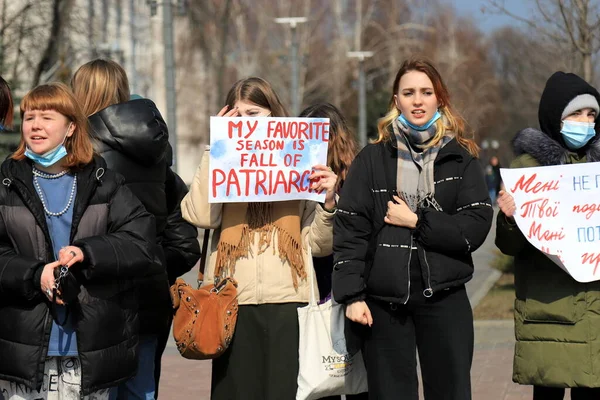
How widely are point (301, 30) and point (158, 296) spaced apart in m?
45.1

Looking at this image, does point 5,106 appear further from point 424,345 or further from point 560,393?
point 560,393

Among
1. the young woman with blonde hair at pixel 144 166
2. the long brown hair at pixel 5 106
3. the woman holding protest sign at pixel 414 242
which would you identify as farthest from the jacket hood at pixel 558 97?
the long brown hair at pixel 5 106

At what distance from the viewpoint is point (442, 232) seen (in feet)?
15.6

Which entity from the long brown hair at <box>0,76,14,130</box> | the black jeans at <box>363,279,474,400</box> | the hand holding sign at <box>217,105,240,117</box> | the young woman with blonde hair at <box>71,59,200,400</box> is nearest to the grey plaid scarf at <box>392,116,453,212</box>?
the black jeans at <box>363,279,474,400</box>

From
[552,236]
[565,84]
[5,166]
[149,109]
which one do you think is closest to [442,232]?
[552,236]

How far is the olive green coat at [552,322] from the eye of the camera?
5.20m

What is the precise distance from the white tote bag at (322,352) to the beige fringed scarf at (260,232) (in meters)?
0.18

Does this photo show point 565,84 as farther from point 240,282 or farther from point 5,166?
point 5,166

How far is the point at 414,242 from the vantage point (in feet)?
15.9

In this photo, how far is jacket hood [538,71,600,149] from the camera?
208 inches

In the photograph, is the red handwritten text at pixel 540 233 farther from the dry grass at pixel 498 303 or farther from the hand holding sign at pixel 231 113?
the dry grass at pixel 498 303

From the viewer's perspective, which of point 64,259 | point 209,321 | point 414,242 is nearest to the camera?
point 64,259

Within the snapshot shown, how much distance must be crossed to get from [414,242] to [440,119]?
1.91 ft

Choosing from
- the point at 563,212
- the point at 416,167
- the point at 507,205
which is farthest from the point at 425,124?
the point at 563,212
